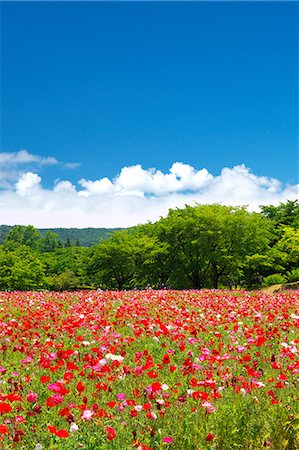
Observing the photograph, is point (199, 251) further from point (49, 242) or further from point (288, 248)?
point (49, 242)

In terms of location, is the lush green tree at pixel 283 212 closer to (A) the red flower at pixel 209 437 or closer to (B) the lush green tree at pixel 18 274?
(B) the lush green tree at pixel 18 274

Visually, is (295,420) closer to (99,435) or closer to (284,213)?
(99,435)

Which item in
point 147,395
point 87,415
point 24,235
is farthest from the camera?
point 24,235

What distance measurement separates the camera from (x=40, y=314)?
10.6 meters

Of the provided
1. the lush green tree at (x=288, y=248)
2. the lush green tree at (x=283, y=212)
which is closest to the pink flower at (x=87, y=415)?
the lush green tree at (x=288, y=248)

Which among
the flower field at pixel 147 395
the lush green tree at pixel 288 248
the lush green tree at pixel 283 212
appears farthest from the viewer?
the lush green tree at pixel 283 212

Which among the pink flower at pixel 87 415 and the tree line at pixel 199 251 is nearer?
the pink flower at pixel 87 415

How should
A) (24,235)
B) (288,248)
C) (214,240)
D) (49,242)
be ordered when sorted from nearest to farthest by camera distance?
(214,240) < (288,248) < (24,235) < (49,242)

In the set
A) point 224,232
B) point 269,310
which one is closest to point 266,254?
point 224,232

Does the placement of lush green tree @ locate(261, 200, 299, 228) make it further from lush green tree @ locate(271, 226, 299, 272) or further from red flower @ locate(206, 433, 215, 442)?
red flower @ locate(206, 433, 215, 442)

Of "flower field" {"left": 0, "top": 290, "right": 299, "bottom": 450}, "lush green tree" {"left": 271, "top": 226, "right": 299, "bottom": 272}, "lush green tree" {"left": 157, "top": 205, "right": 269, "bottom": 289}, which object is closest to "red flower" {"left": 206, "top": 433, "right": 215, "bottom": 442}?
"flower field" {"left": 0, "top": 290, "right": 299, "bottom": 450}

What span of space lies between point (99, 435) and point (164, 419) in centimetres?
80

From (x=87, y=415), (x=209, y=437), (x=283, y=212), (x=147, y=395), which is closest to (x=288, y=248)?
(x=283, y=212)

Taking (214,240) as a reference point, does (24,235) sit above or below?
above
